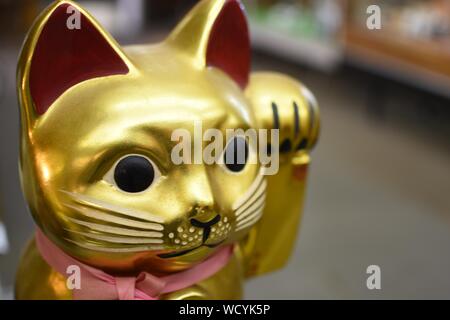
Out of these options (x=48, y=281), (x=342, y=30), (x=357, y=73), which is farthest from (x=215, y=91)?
(x=357, y=73)

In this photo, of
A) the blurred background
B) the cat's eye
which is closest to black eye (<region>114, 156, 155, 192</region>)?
the cat's eye

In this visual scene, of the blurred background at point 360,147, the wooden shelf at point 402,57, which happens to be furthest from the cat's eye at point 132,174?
the wooden shelf at point 402,57

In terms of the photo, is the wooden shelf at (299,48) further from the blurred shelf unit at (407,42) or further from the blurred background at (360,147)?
the blurred shelf unit at (407,42)

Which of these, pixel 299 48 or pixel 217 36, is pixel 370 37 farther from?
pixel 217 36

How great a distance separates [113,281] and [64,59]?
277 mm

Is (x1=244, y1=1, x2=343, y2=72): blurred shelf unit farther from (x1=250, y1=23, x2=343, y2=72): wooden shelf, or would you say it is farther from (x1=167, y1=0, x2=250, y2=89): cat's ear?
(x1=167, y1=0, x2=250, y2=89): cat's ear

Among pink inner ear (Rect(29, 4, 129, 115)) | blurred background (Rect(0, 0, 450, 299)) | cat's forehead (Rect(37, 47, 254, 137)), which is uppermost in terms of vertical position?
pink inner ear (Rect(29, 4, 129, 115))

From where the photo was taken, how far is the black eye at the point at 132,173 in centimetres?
66

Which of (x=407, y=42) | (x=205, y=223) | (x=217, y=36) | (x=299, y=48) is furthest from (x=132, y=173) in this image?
(x=299, y=48)

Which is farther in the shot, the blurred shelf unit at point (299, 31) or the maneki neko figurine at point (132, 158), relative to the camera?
the blurred shelf unit at point (299, 31)

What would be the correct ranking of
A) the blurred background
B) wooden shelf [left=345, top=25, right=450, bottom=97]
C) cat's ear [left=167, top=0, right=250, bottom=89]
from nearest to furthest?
cat's ear [left=167, top=0, right=250, bottom=89], the blurred background, wooden shelf [left=345, top=25, right=450, bottom=97]

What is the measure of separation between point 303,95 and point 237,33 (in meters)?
0.15

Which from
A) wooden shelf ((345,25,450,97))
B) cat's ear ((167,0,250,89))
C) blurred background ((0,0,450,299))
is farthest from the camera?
A: wooden shelf ((345,25,450,97))

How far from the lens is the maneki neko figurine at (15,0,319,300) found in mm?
661
